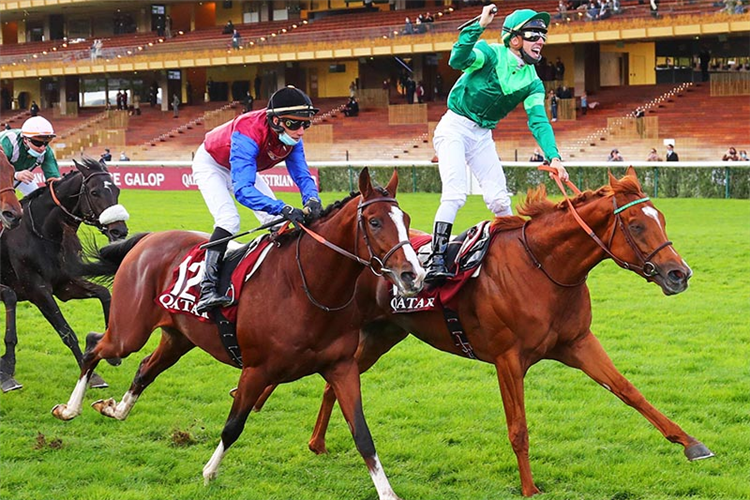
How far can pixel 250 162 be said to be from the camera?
5223 millimetres

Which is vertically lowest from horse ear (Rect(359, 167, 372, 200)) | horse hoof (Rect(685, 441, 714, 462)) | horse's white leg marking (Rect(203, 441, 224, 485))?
horse's white leg marking (Rect(203, 441, 224, 485))

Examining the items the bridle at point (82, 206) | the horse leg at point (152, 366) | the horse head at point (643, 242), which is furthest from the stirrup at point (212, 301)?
the bridle at point (82, 206)

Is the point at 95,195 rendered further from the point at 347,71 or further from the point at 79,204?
the point at 347,71

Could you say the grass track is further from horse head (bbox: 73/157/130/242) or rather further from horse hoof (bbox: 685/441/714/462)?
horse head (bbox: 73/157/130/242)

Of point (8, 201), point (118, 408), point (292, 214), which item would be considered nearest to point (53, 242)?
point (8, 201)

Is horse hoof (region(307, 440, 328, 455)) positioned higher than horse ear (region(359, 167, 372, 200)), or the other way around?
horse ear (region(359, 167, 372, 200))

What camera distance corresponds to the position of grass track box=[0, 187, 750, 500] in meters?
5.00

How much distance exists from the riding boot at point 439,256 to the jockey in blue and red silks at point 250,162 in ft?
2.41

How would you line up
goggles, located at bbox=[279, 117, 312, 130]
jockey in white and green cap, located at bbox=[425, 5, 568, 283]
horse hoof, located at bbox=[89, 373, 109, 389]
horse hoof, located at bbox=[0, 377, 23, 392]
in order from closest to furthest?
goggles, located at bbox=[279, 117, 312, 130], jockey in white and green cap, located at bbox=[425, 5, 568, 283], horse hoof, located at bbox=[0, 377, 23, 392], horse hoof, located at bbox=[89, 373, 109, 389]

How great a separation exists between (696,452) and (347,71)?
38.1m

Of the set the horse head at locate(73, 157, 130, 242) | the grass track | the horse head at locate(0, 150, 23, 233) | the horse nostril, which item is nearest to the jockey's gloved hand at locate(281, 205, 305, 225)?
the grass track

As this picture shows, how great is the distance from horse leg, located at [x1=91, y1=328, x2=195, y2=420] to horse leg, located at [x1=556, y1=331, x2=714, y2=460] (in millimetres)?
2295

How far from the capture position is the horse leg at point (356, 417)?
15.2 ft

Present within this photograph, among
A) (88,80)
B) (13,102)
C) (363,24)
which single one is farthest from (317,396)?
(13,102)
